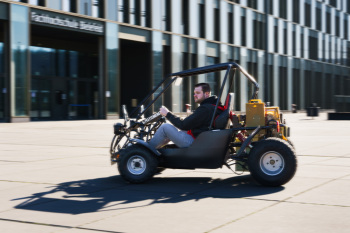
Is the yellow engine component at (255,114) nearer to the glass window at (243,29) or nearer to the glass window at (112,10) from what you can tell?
the glass window at (112,10)

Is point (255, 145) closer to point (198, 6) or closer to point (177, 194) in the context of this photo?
point (177, 194)

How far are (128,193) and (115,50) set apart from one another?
25.6 m

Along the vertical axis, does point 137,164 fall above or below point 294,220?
above

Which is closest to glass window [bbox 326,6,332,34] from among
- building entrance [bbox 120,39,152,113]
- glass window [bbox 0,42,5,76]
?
building entrance [bbox 120,39,152,113]

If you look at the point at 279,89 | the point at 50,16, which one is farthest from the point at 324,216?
the point at 279,89

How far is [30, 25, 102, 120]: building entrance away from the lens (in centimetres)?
3052

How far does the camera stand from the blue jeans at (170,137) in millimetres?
7266

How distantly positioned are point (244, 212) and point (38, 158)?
6.14 metres

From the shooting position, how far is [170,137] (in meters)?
7.29

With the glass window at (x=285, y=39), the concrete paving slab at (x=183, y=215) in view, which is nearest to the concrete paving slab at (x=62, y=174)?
the concrete paving slab at (x=183, y=215)

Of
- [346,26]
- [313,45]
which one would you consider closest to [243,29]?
[313,45]

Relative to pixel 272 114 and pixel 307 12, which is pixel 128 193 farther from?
pixel 307 12

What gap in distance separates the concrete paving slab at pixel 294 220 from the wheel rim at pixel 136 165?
87.8 inches

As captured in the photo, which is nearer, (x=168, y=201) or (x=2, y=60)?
(x=168, y=201)
